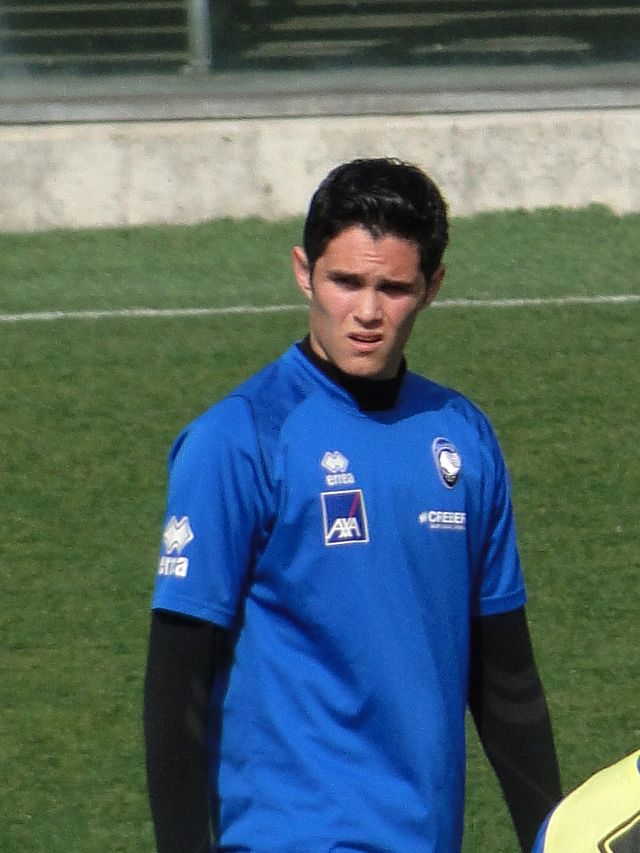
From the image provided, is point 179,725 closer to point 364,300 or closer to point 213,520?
point 213,520

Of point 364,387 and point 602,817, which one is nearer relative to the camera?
point 602,817

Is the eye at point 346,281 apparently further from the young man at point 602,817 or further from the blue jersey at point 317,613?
the young man at point 602,817

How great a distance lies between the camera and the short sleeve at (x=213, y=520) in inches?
102

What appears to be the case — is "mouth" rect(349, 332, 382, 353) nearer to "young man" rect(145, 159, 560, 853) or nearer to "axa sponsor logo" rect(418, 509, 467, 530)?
"young man" rect(145, 159, 560, 853)

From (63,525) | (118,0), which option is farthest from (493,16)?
(63,525)

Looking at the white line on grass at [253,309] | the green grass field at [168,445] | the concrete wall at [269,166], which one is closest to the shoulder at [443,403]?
the green grass field at [168,445]

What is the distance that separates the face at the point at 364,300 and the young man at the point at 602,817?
33.3 inches

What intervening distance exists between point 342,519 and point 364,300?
369 millimetres

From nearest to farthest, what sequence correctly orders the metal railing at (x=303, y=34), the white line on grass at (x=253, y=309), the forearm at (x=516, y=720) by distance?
1. the forearm at (x=516, y=720)
2. the white line on grass at (x=253, y=309)
3. the metal railing at (x=303, y=34)

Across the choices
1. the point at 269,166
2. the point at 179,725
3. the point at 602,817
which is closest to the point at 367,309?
the point at 179,725

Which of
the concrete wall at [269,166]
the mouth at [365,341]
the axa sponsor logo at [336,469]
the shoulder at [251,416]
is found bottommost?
the concrete wall at [269,166]

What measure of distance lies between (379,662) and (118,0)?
9.19 m

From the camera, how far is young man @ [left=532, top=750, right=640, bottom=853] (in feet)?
6.86

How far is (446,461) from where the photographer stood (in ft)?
9.12
